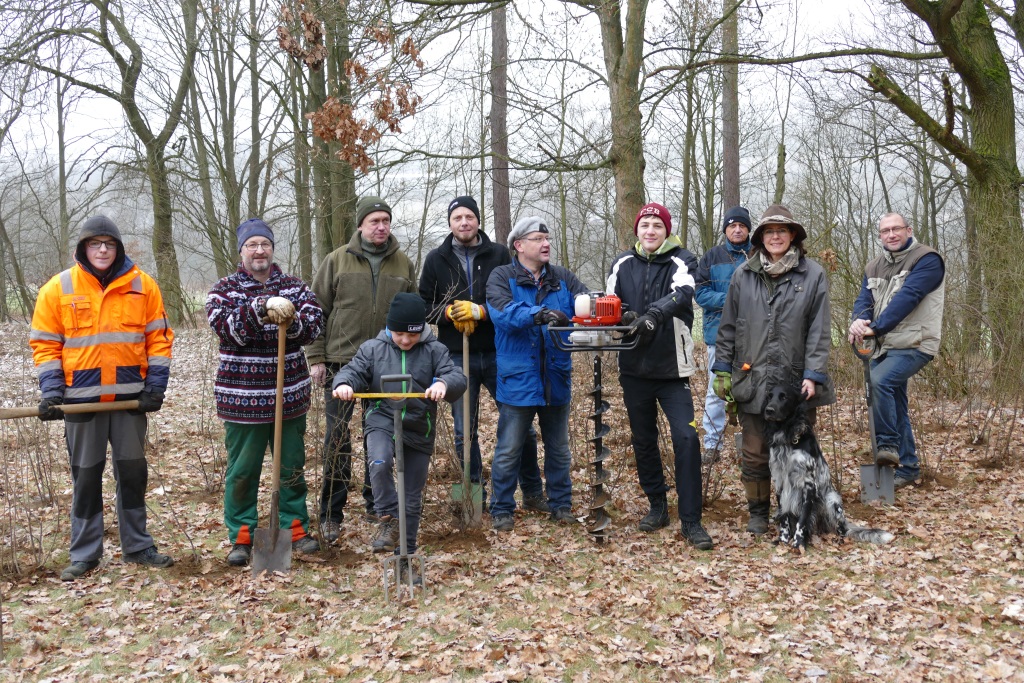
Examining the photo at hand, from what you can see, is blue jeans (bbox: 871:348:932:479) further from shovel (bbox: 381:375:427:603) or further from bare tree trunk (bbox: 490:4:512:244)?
bare tree trunk (bbox: 490:4:512:244)

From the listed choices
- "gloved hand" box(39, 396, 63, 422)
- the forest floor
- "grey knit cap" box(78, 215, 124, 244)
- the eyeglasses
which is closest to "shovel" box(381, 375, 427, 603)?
the forest floor

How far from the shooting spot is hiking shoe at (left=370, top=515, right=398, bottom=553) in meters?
5.16

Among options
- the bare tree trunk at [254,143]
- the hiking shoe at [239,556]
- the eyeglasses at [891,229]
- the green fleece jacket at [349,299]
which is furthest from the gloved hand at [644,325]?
the bare tree trunk at [254,143]

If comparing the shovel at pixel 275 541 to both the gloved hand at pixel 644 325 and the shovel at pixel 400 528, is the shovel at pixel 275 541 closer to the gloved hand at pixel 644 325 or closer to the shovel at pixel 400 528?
the shovel at pixel 400 528

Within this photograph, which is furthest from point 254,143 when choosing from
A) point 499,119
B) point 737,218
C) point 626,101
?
point 737,218

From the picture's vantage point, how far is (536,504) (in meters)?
6.14

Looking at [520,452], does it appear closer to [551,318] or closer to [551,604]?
[551,318]

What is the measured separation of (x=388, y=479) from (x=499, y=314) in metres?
1.29

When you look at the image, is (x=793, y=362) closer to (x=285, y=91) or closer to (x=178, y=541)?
(x=178, y=541)

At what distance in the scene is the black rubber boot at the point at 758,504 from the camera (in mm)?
5492

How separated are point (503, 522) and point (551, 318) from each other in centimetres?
154

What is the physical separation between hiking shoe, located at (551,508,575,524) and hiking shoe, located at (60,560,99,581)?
3027mm

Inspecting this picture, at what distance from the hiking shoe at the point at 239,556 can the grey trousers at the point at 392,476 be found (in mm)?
889

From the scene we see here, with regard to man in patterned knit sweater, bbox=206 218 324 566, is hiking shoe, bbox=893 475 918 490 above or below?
below
